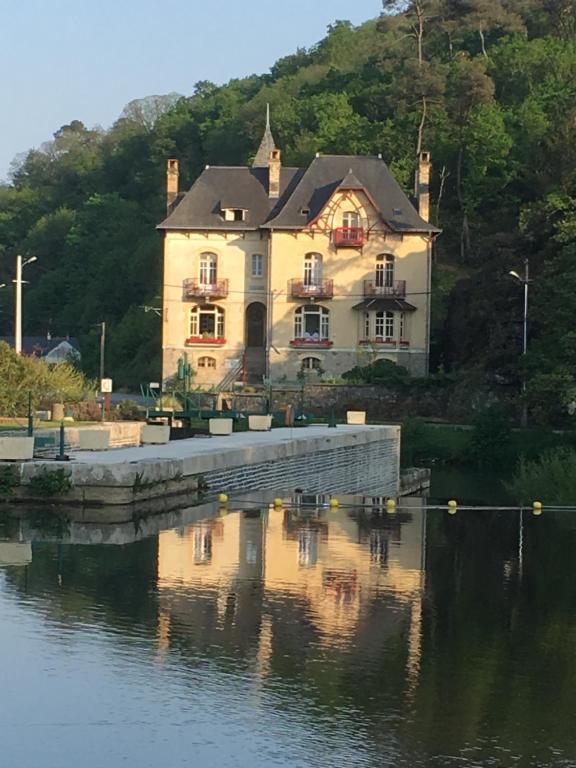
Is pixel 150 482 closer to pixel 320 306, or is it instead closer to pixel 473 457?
pixel 473 457

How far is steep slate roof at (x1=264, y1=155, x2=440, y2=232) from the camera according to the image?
63500 mm

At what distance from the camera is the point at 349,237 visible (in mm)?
63281

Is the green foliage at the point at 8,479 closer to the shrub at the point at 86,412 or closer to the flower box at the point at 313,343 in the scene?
the shrub at the point at 86,412

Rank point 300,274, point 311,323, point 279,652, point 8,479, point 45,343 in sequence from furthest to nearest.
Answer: point 45,343, point 311,323, point 300,274, point 8,479, point 279,652

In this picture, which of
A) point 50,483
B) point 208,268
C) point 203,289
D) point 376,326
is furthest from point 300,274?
point 50,483

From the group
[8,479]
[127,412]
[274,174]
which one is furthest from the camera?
[274,174]

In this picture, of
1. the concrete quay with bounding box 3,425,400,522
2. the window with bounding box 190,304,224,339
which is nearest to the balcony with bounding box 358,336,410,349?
the window with bounding box 190,304,224,339

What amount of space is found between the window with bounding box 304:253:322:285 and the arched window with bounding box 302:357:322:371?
3.71m

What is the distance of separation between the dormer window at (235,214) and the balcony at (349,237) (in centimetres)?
494

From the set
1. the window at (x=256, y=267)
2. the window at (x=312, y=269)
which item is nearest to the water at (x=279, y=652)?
the window at (x=312, y=269)

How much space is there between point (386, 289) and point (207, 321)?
30.1ft

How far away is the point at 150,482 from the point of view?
74.7ft

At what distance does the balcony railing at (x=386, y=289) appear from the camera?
208 feet

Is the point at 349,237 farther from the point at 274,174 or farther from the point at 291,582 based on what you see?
the point at 291,582
